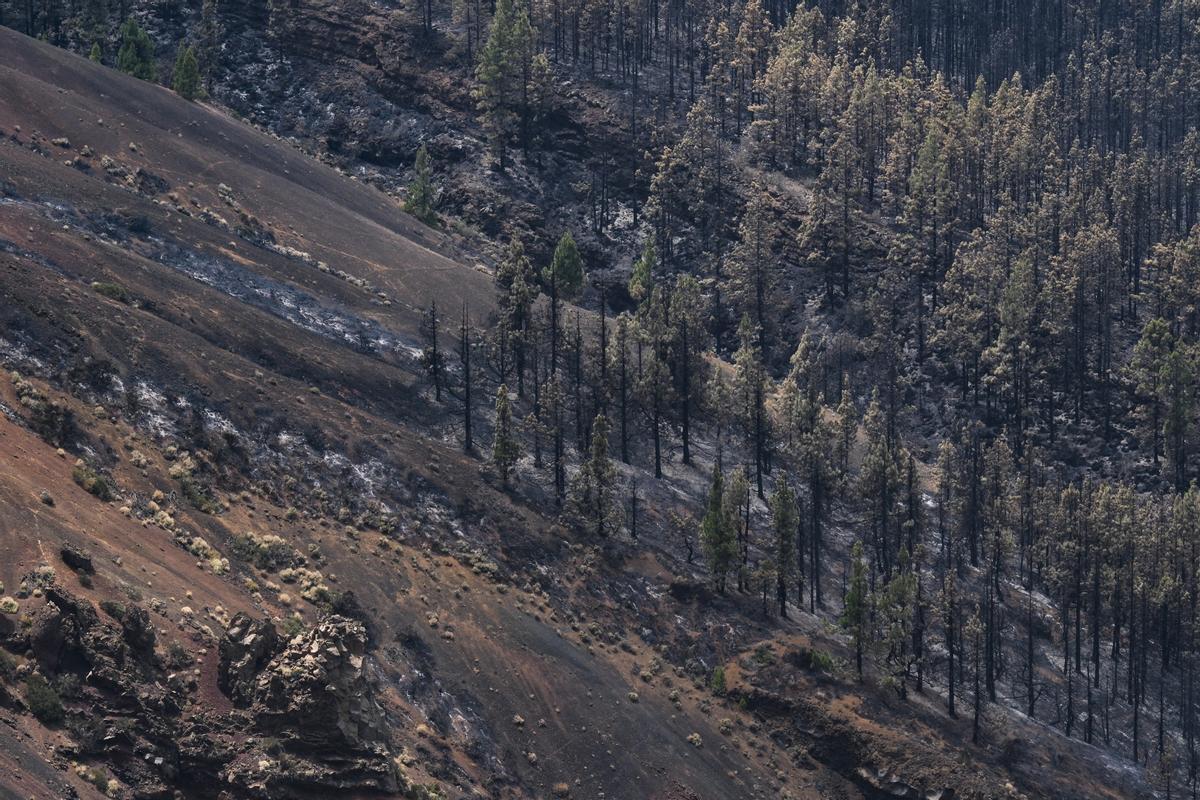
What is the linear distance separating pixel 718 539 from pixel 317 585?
31.6 metres

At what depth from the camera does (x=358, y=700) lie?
70875mm

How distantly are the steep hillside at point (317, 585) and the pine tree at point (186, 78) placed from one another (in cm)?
2425

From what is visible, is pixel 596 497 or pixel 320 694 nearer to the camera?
pixel 320 694

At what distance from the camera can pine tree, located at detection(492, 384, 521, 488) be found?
111 meters

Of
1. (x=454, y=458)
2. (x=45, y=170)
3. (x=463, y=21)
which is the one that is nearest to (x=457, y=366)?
(x=454, y=458)

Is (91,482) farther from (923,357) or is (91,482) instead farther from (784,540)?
(923,357)

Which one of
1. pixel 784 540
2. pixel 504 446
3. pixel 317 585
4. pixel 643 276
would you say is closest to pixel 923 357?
pixel 643 276

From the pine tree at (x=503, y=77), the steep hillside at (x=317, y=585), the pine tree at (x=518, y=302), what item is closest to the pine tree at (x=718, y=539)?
the steep hillside at (x=317, y=585)

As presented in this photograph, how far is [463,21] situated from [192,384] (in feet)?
356

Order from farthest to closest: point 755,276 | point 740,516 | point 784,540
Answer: point 755,276 → point 740,516 → point 784,540

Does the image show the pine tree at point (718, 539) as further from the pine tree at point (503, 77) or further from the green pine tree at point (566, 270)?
the pine tree at point (503, 77)

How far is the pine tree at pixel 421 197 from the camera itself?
160875 millimetres

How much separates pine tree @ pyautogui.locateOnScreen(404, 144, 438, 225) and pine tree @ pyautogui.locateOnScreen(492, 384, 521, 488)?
169ft

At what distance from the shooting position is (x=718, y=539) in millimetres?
109250
